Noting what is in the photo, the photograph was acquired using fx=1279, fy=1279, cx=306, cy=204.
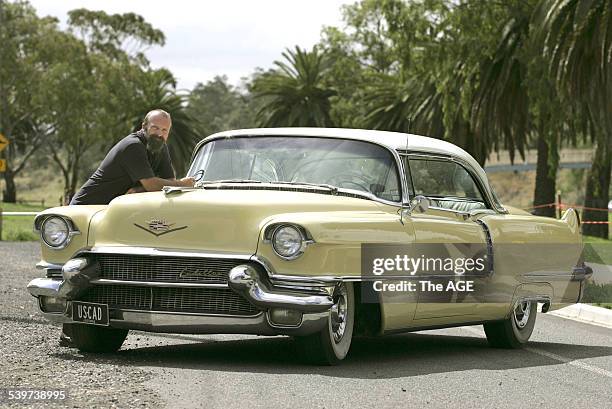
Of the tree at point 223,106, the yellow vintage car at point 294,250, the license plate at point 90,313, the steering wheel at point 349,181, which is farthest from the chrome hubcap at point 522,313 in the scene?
the tree at point 223,106

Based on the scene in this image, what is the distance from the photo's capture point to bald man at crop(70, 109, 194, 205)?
1024cm

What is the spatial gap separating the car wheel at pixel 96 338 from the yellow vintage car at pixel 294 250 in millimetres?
11

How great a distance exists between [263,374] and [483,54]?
101 ft

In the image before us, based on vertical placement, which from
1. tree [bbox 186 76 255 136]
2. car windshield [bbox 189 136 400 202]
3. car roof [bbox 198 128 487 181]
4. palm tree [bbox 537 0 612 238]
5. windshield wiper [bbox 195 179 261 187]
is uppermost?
palm tree [bbox 537 0 612 238]

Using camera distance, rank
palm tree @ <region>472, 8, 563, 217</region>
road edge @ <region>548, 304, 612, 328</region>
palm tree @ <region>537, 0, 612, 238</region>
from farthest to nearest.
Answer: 1. palm tree @ <region>472, 8, 563, 217</region>
2. palm tree @ <region>537, 0, 612, 238</region>
3. road edge @ <region>548, 304, 612, 328</region>

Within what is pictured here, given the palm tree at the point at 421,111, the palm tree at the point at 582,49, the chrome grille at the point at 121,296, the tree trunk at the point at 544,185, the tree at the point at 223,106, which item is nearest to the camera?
the chrome grille at the point at 121,296

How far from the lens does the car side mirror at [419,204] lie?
31.7 ft

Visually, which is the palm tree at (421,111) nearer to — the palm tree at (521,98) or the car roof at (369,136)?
the palm tree at (521,98)

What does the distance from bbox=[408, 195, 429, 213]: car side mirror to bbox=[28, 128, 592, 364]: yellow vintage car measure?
0.02 meters

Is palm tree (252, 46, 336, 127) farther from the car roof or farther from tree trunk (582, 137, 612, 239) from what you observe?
the car roof

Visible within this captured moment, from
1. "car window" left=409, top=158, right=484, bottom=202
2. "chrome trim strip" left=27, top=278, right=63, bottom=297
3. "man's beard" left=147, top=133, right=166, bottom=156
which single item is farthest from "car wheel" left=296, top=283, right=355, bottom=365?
"man's beard" left=147, top=133, right=166, bottom=156

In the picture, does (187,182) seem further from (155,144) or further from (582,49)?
(582,49)

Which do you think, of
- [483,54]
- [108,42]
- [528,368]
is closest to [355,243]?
[528,368]

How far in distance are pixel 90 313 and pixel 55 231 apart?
83 centimetres
